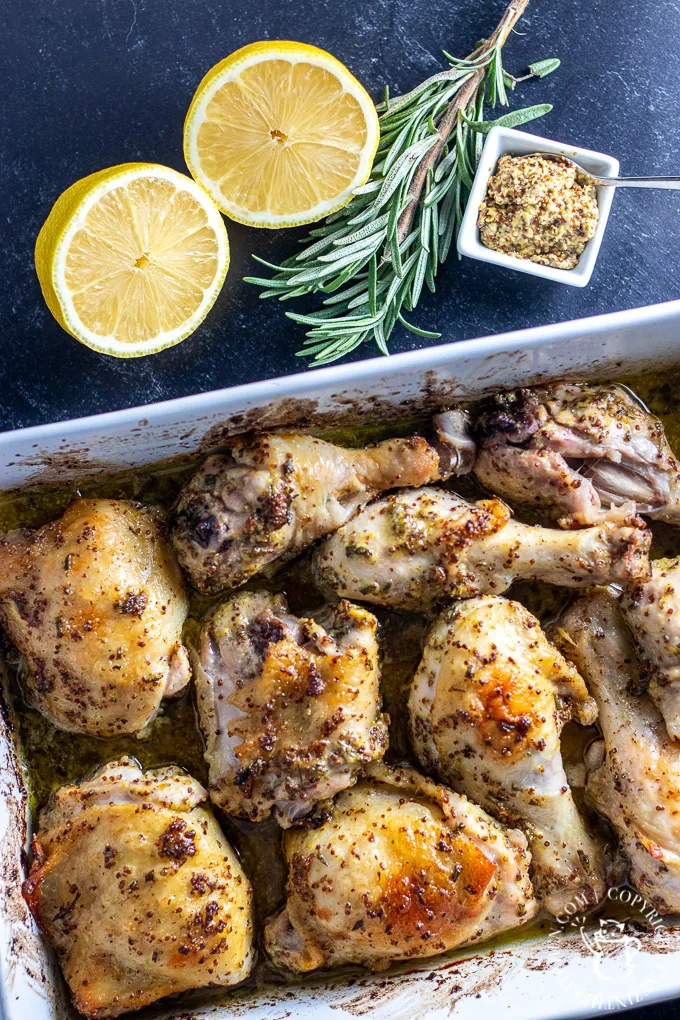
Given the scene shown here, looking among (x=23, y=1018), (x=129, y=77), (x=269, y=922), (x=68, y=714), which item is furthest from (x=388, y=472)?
(x=23, y=1018)

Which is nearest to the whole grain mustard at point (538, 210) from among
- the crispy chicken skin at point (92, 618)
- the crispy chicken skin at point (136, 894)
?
the crispy chicken skin at point (92, 618)

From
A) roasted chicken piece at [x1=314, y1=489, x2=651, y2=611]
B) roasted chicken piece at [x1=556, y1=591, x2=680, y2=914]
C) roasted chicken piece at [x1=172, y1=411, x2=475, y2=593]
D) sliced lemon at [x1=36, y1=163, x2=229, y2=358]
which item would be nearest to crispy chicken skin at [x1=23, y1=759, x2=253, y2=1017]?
roasted chicken piece at [x1=172, y1=411, x2=475, y2=593]

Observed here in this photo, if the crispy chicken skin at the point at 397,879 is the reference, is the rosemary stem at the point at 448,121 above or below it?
above

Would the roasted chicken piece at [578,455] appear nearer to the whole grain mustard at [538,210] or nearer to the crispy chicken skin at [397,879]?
the whole grain mustard at [538,210]

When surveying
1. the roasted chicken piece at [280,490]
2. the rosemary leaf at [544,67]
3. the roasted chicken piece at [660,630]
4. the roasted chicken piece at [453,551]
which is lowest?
the roasted chicken piece at [660,630]

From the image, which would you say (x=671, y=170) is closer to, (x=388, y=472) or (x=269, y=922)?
(x=388, y=472)

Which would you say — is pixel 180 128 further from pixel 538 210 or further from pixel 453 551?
pixel 453 551
